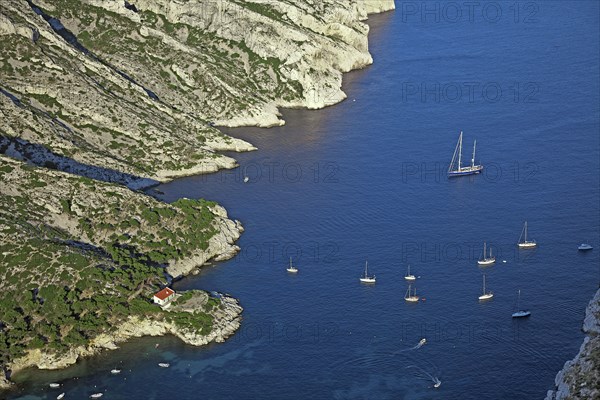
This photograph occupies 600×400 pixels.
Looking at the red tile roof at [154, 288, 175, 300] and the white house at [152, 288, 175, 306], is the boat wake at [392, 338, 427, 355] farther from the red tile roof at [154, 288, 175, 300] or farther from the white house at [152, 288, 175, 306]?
the red tile roof at [154, 288, 175, 300]

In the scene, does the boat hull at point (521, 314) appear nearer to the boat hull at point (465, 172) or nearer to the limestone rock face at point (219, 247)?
the limestone rock face at point (219, 247)

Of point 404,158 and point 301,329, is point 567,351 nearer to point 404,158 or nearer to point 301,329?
point 301,329

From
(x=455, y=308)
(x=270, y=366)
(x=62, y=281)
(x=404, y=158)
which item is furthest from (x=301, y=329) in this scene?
(x=404, y=158)

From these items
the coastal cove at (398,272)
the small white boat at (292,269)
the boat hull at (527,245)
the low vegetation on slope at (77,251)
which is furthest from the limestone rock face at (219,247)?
→ the boat hull at (527,245)

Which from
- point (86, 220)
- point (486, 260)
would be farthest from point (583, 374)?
point (86, 220)

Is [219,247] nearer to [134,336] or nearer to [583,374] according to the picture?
[134,336]

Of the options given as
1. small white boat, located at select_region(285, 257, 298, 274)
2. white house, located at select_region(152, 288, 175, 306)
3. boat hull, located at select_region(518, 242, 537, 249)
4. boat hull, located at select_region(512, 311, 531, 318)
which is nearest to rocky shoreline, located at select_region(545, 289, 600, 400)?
boat hull, located at select_region(512, 311, 531, 318)

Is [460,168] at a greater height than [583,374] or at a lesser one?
greater
